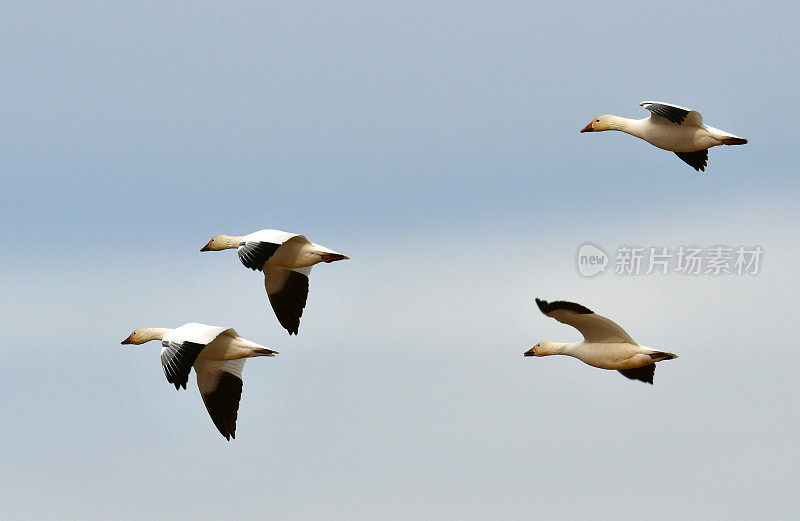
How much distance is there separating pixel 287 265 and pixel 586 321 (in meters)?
5.67

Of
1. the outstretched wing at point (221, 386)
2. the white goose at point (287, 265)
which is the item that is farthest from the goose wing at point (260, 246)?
the outstretched wing at point (221, 386)

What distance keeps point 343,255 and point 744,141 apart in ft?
20.5

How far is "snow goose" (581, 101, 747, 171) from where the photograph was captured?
20.7 metres

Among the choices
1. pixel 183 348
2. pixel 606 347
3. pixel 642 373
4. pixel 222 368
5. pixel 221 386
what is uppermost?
pixel 606 347

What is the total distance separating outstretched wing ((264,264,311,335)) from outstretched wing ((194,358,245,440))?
2.51 metres

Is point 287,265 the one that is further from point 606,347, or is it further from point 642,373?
point 642,373

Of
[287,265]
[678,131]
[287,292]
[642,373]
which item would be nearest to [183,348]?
[287,265]

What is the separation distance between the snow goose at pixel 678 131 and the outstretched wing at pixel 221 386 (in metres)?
7.10

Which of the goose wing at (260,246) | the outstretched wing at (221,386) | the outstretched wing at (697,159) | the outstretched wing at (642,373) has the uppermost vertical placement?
the outstretched wing at (697,159)

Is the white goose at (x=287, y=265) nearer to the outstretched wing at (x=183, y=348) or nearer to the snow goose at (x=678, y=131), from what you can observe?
the outstretched wing at (x=183, y=348)

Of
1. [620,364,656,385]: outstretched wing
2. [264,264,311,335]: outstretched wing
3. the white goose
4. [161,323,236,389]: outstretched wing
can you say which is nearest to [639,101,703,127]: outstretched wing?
[620,364,656,385]: outstretched wing

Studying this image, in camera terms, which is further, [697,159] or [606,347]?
[697,159]

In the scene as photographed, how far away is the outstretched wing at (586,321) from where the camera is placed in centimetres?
1797

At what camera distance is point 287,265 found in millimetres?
22516
